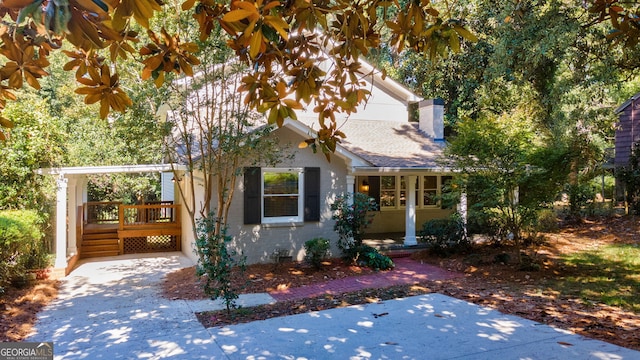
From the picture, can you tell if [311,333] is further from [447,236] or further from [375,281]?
[447,236]

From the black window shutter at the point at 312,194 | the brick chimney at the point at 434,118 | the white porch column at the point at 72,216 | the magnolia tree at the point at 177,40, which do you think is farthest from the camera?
the brick chimney at the point at 434,118

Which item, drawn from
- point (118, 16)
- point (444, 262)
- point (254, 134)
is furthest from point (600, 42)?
point (118, 16)

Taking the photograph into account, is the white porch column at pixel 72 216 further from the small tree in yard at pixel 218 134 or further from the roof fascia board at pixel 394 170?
the roof fascia board at pixel 394 170

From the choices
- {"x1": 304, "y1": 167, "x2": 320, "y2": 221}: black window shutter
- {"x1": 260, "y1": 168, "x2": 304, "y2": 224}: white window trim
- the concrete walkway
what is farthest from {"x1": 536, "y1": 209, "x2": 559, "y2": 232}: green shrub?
{"x1": 260, "y1": 168, "x2": 304, "y2": 224}: white window trim

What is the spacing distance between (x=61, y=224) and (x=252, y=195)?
13.4 feet

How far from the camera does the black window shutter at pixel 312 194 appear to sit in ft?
34.6

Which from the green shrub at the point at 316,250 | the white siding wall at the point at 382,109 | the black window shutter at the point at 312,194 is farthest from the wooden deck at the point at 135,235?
the white siding wall at the point at 382,109

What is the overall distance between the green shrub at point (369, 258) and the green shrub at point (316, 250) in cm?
70

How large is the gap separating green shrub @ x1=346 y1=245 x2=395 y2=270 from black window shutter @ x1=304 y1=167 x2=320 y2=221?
4.08 ft

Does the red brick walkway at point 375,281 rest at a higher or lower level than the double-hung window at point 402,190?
lower

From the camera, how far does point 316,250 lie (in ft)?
32.0

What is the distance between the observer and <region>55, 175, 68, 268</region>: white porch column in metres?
9.09

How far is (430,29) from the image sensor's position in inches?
111

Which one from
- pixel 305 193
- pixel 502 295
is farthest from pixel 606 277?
pixel 305 193
